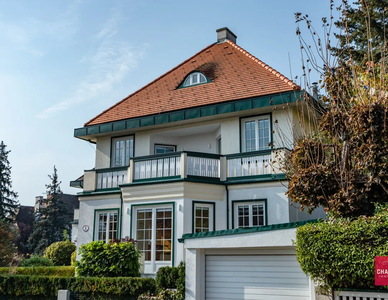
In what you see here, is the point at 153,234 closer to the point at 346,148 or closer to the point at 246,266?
the point at 246,266

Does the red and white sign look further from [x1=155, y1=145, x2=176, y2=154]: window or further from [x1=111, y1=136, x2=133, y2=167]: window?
[x1=111, y1=136, x2=133, y2=167]: window

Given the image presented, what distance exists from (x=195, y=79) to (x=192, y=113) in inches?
119

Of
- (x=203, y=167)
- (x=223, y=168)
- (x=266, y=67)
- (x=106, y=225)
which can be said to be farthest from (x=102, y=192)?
(x=266, y=67)

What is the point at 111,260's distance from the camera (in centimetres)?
1579

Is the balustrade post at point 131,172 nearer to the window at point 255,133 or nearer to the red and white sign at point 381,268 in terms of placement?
the window at point 255,133

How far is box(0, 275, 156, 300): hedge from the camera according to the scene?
46.6ft

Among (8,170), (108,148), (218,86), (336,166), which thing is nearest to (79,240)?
(108,148)

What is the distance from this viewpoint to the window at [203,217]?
55.1 ft

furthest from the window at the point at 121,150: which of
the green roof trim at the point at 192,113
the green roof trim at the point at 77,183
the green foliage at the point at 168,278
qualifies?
the green foliage at the point at 168,278

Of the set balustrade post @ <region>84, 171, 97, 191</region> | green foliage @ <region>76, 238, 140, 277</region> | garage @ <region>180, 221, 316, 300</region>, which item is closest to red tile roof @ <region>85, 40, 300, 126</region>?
balustrade post @ <region>84, 171, 97, 191</region>

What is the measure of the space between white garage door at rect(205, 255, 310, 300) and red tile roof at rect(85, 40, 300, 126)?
812cm

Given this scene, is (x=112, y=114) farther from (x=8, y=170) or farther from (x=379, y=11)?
(x=8, y=170)

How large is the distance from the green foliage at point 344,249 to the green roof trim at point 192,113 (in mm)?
7432

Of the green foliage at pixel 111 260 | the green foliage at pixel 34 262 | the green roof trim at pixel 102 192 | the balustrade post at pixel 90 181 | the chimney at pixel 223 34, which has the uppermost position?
the chimney at pixel 223 34
